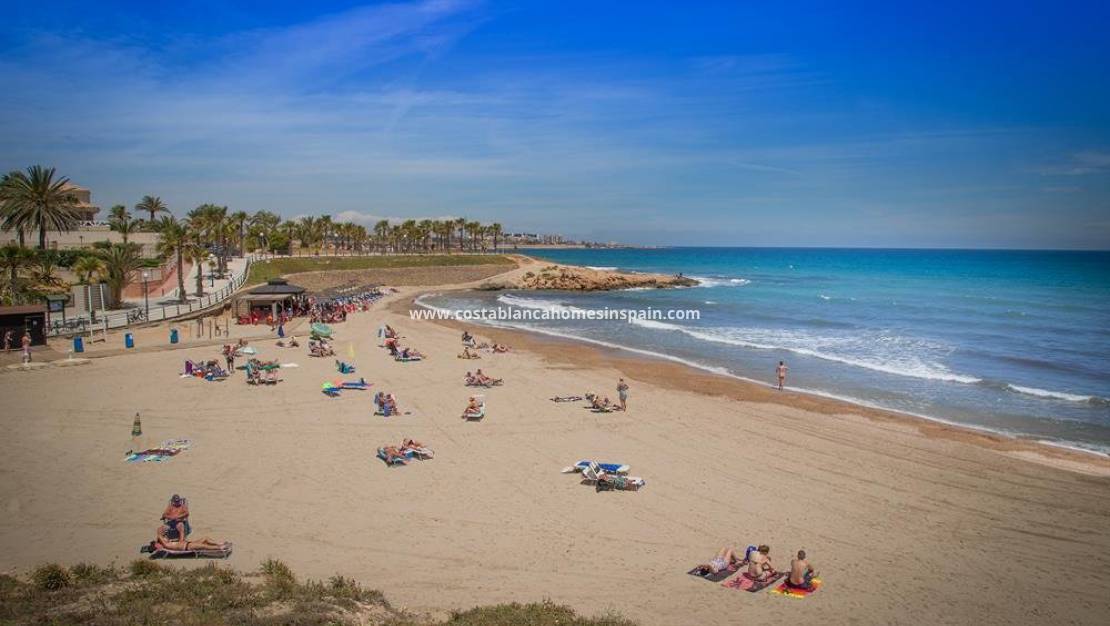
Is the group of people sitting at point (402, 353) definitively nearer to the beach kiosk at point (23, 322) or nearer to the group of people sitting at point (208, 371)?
the group of people sitting at point (208, 371)

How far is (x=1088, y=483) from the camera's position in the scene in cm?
1409

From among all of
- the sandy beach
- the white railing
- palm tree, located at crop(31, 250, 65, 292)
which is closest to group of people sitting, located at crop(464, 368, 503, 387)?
the sandy beach

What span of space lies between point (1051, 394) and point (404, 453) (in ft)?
74.3

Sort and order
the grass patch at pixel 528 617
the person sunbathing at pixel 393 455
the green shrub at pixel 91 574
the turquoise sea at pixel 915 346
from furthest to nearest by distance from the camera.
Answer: the turquoise sea at pixel 915 346
the person sunbathing at pixel 393 455
the green shrub at pixel 91 574
the grass patch at pixel 528 617

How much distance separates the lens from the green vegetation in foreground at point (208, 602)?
22.6 ft

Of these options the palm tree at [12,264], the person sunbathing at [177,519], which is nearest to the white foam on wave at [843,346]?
the person sunbathing at [177,519]

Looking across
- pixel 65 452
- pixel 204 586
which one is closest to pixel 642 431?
pixel 204 586

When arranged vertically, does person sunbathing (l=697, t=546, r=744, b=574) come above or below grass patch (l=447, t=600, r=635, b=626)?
below

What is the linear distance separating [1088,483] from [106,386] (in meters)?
26.4

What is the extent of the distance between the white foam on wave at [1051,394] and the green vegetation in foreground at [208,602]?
2204cm

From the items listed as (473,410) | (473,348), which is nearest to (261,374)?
(473,410)

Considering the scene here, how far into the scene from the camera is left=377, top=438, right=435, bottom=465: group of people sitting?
46.2 ft

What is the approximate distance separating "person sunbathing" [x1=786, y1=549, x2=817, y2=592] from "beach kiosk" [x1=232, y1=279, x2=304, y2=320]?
108ft

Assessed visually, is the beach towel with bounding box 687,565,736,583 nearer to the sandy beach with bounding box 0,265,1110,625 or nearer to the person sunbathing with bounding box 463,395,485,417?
the sandy beach with bounding box 0,265,1110,625
